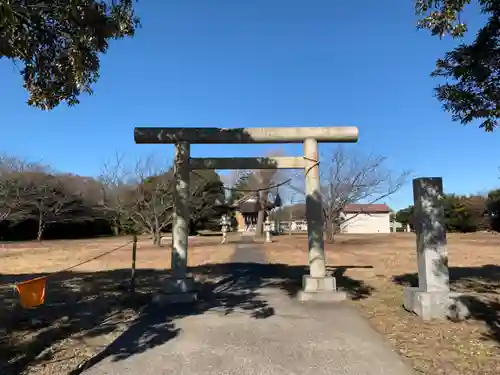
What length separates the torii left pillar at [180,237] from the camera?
331 inches

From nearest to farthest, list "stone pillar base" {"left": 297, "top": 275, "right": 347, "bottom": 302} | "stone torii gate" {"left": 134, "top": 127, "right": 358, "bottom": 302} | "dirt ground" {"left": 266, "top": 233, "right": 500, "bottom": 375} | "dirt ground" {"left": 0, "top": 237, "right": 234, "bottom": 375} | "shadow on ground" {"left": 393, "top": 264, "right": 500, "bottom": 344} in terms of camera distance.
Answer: "dirt ground" {"left": 266, "top": 233, "right": 500, "bottom": 375}, "dirt ground" {"left": 0, "top": 237, "right": 234, "bottom": 375}, "shadow on ground" {"left": 393, "top": 264, "right": 500, "bottom": 344}, "stone pillar base" {"left": 297, "top": 275, "right": 347, "bottom": 302}, "stone torii gate" {"left": 134, "top": 127, "right": 358, "bottom": 302}

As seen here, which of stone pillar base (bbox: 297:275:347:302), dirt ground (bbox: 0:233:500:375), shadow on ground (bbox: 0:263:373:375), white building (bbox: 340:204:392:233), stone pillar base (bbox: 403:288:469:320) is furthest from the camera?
white building (bbox: 340:204:392:233)

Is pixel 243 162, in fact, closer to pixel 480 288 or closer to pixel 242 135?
pixel 242 135

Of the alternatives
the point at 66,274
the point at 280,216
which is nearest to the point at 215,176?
the point at 280,216

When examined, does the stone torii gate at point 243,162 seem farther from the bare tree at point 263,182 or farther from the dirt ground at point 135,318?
the bare tree at point 263,182

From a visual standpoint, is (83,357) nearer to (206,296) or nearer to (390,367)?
(390,367)

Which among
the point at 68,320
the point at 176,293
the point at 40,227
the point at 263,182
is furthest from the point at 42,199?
the point at 68,320

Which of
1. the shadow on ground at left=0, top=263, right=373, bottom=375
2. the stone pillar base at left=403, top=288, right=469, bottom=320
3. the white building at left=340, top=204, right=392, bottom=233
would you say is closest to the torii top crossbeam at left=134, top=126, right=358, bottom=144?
the shadow on ground at left=0, top=263, right=373, bottom=375

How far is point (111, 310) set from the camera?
7836 mm

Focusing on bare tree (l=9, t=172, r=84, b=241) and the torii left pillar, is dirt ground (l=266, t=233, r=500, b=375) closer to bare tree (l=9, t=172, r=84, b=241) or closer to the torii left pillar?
the torii left pillar

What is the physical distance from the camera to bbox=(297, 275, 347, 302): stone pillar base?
321 inches

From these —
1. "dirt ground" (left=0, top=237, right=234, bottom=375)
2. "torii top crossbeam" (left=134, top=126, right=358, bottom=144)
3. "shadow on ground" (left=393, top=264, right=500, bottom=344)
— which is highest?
"torii top crossbeam" (left=134, top=126, right=358, bottom=144)

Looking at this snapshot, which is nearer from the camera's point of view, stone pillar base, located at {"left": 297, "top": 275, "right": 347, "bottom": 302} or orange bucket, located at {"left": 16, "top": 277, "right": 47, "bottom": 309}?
orange bucket, located at {"left": 16, "top": 277, "right": 47, "bottom": 309}

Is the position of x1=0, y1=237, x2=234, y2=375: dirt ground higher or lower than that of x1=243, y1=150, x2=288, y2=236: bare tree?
lower
